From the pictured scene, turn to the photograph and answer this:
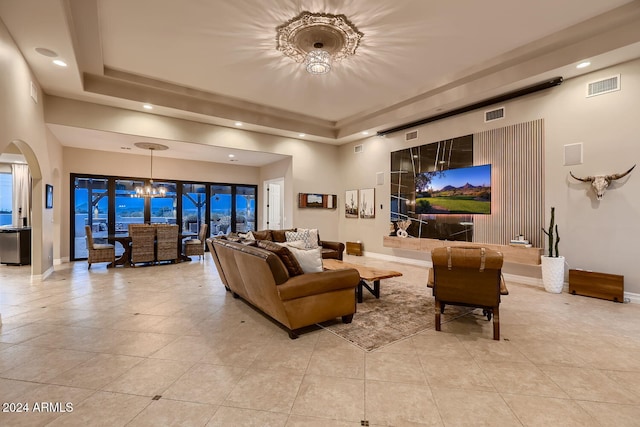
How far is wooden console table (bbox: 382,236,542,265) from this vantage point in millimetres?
4945

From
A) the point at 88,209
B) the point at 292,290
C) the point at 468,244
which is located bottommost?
the point at 292,290

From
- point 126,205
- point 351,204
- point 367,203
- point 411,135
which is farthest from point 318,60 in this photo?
point 126,205

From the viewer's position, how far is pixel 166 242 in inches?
277

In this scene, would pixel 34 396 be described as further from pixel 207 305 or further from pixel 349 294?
pixel 349 294

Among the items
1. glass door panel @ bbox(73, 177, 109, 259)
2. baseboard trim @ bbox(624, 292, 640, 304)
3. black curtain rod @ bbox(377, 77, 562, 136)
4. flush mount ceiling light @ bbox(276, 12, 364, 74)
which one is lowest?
baseboard trim @ bbox(624, 292, 640, 304)

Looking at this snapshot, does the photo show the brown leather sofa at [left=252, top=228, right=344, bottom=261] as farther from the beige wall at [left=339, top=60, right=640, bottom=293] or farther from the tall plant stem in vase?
the tall plant stem in vase

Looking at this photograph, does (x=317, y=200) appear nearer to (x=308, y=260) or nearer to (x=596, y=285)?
(x=308, y=260)

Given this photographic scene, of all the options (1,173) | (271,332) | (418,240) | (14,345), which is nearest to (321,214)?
(418,240)

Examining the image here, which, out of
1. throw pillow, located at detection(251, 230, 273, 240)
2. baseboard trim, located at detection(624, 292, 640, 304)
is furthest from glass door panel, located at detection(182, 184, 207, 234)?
baseboard trim, located at detection(624, 292, 640, 304)

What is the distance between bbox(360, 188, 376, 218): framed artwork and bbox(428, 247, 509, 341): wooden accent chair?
5154 millimetres

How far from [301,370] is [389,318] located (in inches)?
60.0

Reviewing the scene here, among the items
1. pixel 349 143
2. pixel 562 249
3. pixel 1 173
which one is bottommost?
pixel 562 249

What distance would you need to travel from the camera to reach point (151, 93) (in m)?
5.81

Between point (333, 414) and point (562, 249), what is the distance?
5.00 metres
